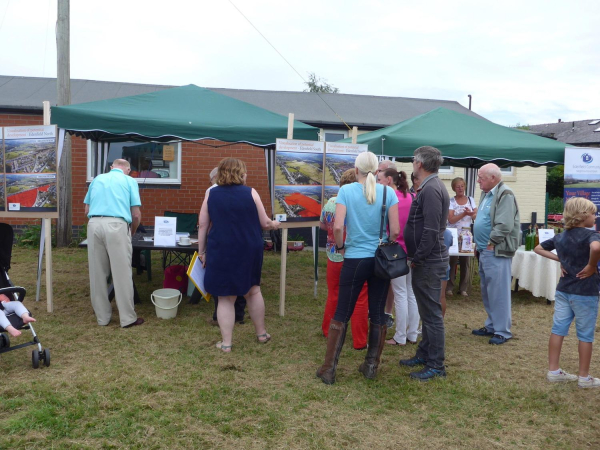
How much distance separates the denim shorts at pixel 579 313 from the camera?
3.59 m

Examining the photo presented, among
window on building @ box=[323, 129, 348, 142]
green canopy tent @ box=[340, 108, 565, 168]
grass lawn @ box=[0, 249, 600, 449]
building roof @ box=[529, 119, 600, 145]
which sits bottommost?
grass lawn @ box=[0, 249, 600, 449]

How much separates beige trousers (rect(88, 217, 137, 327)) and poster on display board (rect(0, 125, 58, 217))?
3.17 feet

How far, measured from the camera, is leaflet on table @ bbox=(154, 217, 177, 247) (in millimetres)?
5703

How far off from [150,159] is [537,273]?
7984 millimetres

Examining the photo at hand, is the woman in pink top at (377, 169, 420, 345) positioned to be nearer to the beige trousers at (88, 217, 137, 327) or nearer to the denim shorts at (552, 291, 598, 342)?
the denim shorts at (552, 291, 598, 342)

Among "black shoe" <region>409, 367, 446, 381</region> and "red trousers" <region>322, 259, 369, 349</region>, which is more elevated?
"red trousers" <region>322, 259, 369, 349</region>

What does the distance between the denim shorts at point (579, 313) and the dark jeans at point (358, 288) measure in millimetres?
1328

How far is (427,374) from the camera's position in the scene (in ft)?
12.6

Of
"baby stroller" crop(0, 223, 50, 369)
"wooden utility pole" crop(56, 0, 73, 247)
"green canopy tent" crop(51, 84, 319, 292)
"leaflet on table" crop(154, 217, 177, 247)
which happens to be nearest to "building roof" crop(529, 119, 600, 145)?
"wooden utility pole" crop(56, 0, 73, 247)

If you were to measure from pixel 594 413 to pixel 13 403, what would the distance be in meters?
3.86

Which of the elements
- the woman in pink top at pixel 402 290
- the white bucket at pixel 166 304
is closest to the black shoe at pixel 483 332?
the woman in pink top at pixel 402 290

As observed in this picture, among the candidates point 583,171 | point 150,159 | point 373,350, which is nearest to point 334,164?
point 373,350

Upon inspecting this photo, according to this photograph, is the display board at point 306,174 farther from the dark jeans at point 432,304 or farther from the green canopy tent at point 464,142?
the dark jeans at point 432,304

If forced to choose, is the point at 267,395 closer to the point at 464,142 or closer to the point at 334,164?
the point at 334,164
